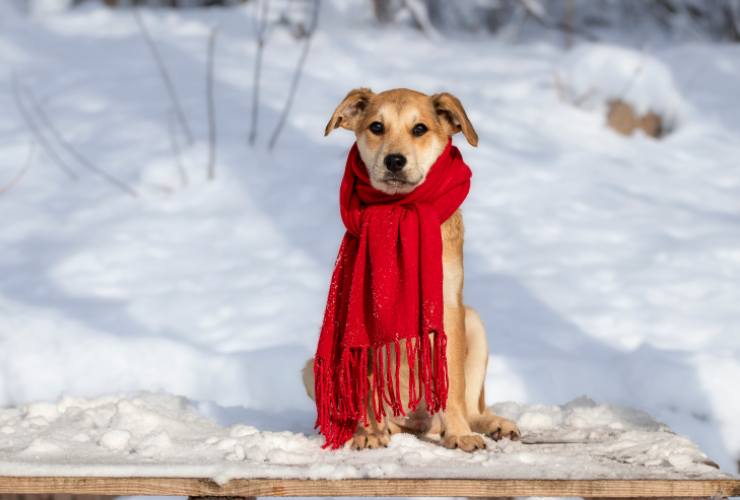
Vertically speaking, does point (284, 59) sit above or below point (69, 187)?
above

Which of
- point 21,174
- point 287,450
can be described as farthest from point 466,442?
point 21,174

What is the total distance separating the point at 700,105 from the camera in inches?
380

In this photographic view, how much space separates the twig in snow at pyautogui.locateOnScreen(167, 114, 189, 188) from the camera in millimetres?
7852

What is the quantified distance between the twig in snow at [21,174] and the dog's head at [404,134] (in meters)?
4.98

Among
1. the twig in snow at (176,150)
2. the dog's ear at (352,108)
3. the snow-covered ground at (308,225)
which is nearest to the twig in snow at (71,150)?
the snow-covered ground at (308,225)

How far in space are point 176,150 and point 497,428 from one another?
5178 mm

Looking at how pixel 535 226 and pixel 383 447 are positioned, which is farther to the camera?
pixel 535 226

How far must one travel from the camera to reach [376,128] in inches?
139

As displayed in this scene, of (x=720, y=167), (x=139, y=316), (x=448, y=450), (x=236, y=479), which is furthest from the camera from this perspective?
(x=720, y=167)

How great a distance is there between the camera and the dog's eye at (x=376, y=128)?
3.53 metres

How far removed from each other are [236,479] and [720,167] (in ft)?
21.5

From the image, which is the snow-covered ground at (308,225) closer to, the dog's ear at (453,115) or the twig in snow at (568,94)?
the twig in snow at (568,94)

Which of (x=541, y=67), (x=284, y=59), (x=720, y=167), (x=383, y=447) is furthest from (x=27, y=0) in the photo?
(x=383, y=447)

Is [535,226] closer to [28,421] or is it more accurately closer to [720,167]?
[720,167]
